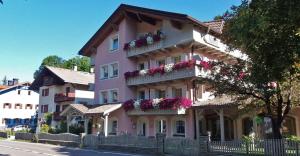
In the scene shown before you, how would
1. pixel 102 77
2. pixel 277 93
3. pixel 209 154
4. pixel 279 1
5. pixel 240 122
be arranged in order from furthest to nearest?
1. pixel 102 77
2. pixel 240 122
3. pixel 209 154
4. pixel 277 93
5. pixel 279 1

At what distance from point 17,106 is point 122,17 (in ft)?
127

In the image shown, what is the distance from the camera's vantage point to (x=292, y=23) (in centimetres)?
1127

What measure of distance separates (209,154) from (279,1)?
10948 mm

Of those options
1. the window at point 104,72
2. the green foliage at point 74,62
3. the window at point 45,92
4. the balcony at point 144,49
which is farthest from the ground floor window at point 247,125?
the green foliage at point 74,62

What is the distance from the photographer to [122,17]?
33.1m

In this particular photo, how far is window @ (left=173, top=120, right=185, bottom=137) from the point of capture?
2800cm

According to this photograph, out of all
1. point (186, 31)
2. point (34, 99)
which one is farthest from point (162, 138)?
point (34, 99)

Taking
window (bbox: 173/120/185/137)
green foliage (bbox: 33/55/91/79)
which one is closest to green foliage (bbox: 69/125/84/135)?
window (bbox: 173/120/185/137)

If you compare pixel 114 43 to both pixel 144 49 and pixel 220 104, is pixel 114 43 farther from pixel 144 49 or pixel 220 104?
pixel 220 104

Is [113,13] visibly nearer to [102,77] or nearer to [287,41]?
[102,77]

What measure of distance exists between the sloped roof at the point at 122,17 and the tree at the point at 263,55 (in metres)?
7.31

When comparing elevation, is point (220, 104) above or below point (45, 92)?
below

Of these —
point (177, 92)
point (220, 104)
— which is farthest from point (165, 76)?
point (220, 104)

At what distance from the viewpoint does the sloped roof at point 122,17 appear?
1041 inches
